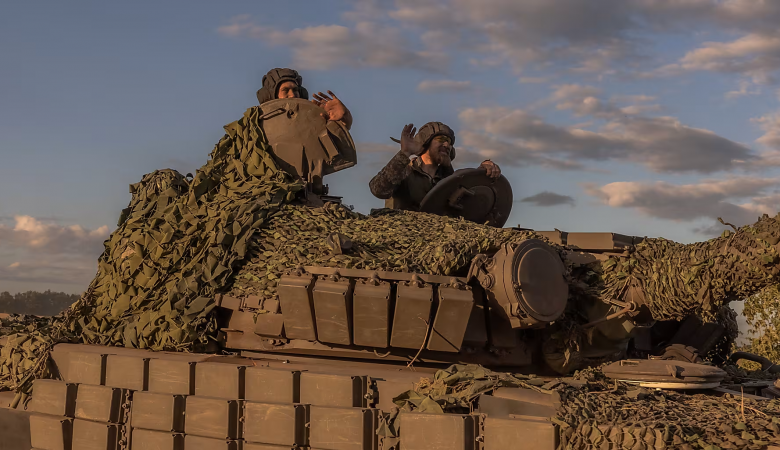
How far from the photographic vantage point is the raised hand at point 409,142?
35.0 ft

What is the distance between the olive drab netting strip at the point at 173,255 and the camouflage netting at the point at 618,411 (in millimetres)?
2852

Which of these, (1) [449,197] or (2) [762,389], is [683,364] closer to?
(2) [762,389]

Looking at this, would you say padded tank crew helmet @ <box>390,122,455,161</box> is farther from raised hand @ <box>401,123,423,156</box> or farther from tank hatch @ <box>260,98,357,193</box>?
tank hatch @ <box>260,98,357,193</box>

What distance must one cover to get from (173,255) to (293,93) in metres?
2.73

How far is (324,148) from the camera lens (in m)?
9.57

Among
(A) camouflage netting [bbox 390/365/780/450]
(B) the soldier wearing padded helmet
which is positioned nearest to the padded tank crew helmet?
(B) the soldier wearing padded helmet

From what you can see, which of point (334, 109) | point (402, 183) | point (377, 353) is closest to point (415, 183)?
point (402, 183)

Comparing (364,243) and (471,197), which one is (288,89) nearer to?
(471,197)

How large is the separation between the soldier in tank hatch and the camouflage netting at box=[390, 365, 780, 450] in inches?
174

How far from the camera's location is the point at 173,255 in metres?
8.61

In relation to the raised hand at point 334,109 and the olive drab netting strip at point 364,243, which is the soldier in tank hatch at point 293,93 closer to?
the raised hand at point 334,109

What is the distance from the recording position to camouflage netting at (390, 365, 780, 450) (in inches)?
196

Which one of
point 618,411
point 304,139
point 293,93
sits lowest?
point 618,411

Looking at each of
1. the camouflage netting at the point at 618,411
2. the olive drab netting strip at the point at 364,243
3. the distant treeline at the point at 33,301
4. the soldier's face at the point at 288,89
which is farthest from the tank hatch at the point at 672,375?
the distant treeline at the point at 33,301
